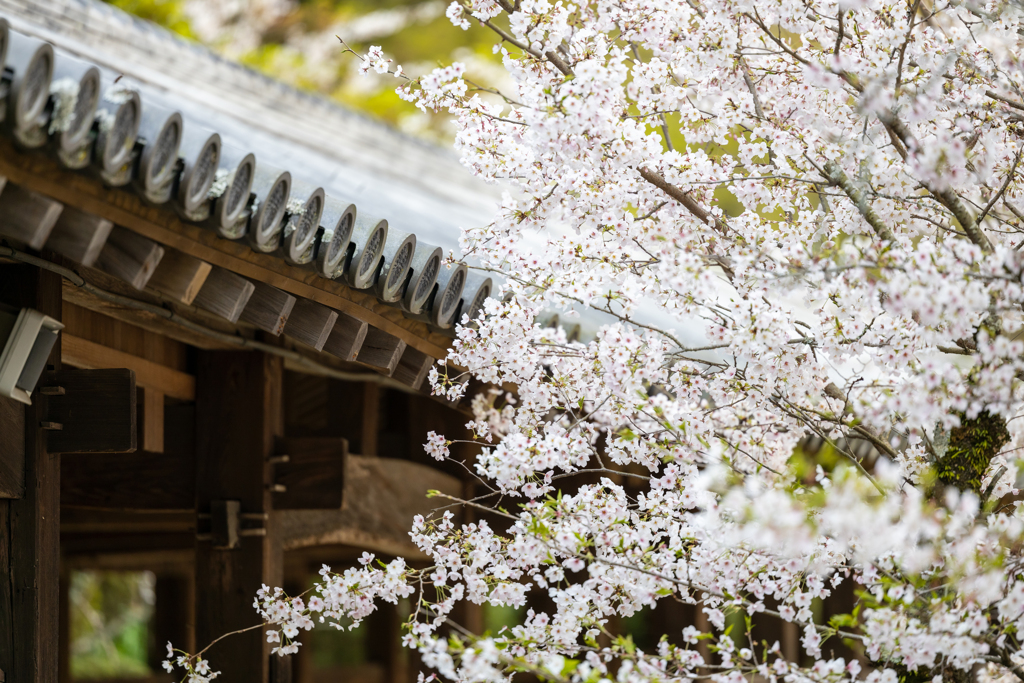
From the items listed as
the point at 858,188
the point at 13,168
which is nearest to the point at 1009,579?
the point at 858,188

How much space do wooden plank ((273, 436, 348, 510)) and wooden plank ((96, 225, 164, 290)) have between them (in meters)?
1.32

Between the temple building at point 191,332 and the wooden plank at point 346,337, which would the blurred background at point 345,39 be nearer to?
the temple building at point 191,332

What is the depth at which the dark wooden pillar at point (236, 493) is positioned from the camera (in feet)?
9.34

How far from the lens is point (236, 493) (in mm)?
2932

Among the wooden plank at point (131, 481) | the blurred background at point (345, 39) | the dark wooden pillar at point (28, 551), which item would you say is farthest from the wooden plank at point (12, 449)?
the blurred background at point (345, 39)

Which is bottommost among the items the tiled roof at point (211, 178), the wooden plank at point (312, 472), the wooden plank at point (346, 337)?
the wooden plank at point (312, 472)

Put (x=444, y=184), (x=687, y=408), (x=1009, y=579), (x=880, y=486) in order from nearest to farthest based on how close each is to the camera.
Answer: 1. (x=1009, y=579)
2. (x=880, y=486)
3. (x=687, y=408)
4. (x=444, y=184)

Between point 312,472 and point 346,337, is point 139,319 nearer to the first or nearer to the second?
point 312,472

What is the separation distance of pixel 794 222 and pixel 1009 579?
1.02 m

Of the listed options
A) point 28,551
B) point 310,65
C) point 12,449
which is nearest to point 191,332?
point 12,449

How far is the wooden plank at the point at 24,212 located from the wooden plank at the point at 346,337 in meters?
0.78

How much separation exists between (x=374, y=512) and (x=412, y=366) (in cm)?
179

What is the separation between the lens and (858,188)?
6.81ft

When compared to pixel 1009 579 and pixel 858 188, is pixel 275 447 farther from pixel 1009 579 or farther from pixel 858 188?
pixel 1009 579
